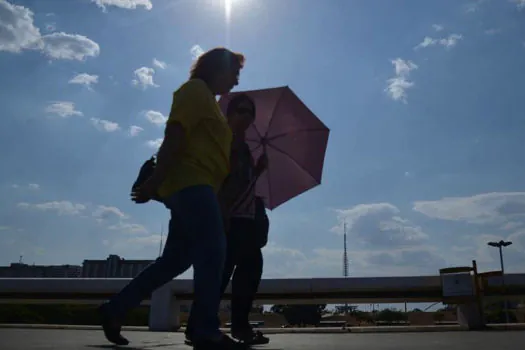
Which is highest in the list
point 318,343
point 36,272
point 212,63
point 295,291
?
point 36,272

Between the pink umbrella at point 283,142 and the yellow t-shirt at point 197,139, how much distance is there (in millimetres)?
2128

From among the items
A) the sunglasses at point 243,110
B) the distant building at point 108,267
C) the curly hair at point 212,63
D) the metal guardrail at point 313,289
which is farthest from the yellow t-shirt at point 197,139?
the distant building at point 108,267

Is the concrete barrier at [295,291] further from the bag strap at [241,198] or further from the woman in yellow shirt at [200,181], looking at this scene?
the woman in yellow shirt at [200,181]

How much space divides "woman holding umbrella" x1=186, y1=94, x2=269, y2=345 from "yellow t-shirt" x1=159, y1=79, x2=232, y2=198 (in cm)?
108

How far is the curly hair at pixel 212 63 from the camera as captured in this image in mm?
2734


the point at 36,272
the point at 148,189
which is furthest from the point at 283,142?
the point at 36,272

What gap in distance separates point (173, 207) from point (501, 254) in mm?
49898

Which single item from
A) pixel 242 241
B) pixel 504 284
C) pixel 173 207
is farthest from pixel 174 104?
pixel 504 284

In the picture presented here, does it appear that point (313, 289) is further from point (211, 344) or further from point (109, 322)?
point (211, 344)

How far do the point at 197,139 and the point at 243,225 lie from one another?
1.46 meters

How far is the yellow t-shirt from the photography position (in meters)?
2.47

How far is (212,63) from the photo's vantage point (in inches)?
108

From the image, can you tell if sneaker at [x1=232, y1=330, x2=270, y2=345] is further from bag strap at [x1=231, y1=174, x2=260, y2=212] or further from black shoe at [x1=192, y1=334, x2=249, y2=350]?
black shoe at [x1=192, y1=334, x2=249, y2=350]

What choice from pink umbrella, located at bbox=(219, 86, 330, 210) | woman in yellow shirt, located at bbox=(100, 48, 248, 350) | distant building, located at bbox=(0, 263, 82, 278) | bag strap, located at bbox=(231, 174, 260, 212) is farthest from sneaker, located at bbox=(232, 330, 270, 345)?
distant building, located at bbox=(0, 263, 82, 278)
